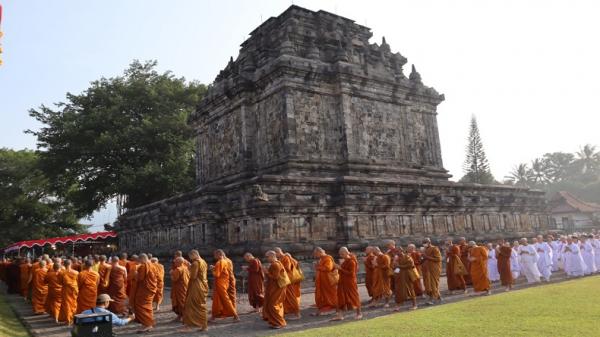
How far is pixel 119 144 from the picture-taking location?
101 feet

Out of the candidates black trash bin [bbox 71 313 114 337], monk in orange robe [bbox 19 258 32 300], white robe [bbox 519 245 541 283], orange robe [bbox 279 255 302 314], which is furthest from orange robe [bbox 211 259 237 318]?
monk in orange robe [bbox 19 258 32 300]

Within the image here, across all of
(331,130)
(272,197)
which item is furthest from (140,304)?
(331,130)

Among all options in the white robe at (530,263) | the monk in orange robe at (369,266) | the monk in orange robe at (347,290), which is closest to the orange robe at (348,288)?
the monk in orange robe at (347,290)

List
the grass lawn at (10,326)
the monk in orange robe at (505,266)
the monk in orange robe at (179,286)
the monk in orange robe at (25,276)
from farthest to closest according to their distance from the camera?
the monk in orange robe at (25,276)
the monk in orange robe at (505,266)
the monk in orange robe at (179,286)
the grass lawn at (10,326)

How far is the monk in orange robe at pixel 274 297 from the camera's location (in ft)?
32.0

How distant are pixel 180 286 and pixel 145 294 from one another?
2.65 feet

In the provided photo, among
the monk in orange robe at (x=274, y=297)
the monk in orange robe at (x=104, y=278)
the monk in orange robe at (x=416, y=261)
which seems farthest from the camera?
the monk in orange robe at (x=416, y=261)

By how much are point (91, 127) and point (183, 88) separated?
720 cm

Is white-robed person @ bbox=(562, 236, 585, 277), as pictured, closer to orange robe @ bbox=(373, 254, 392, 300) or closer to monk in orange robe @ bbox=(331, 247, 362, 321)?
orange robe @ bbox=(373, 254, 392, 300)

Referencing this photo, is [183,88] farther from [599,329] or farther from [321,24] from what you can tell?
[599,329]

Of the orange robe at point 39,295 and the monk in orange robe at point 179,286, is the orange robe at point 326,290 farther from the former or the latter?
the orange robe at point 39,295

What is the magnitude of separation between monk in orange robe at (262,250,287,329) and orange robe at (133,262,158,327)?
8.48ft

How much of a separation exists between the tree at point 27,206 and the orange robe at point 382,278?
31.6m

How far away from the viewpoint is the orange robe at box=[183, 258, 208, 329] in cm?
A: 984
